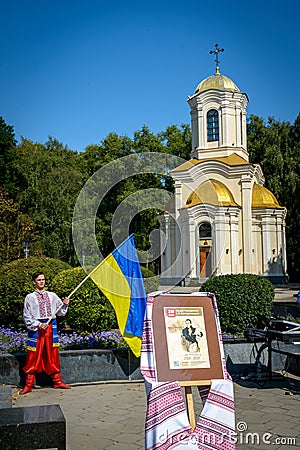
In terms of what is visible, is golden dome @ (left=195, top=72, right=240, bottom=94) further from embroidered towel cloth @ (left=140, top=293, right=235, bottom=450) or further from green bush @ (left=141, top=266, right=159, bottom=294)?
embroidered towel cloth @ (left=140, top=293, right=235, bottom=450)

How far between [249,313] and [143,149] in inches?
1367

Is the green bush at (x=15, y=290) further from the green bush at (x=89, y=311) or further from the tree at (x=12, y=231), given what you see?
the tree at (x=12, y=231)

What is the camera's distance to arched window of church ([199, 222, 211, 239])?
116 feet

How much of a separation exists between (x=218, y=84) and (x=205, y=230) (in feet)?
38.6

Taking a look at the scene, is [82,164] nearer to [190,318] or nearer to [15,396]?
[15,396]

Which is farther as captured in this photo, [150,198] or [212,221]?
[150,198]

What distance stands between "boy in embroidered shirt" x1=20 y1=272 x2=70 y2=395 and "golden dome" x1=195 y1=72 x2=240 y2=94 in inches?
1331

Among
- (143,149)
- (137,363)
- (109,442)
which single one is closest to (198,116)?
(143,149)

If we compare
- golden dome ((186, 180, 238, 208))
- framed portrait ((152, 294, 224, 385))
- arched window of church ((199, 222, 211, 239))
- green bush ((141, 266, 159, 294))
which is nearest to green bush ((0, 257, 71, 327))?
green bush ((141, 266, 159, 294))

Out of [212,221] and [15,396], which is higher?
[212,221]

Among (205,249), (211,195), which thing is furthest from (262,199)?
(205,249)

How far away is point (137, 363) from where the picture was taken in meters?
8.68

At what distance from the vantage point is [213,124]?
39.6 meters

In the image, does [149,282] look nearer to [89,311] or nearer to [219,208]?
[89,311]
